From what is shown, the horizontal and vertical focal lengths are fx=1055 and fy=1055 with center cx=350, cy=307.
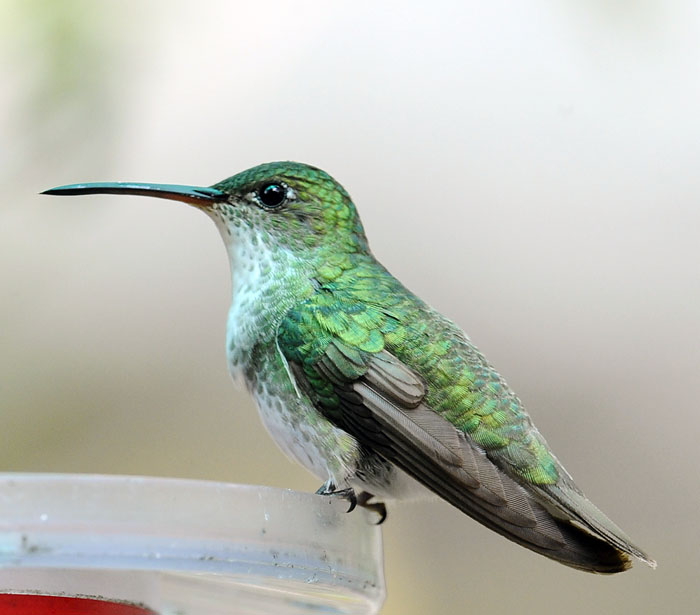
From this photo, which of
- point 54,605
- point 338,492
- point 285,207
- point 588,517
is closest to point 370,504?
point 338,492

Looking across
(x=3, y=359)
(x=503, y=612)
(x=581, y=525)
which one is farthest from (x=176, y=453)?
(x=581, y=525)

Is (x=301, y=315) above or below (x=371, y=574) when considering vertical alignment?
above

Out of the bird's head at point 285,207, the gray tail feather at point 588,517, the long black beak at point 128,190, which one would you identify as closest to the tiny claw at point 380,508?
the gray tail feather at point 588,517

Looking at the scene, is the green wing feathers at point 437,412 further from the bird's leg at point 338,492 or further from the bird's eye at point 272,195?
the bird's eye at point 272,195

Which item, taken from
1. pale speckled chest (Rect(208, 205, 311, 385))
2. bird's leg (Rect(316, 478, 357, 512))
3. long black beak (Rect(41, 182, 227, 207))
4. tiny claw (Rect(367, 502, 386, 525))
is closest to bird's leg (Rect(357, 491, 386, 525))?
tiny claw (Rect(367, 502, 386, 525))

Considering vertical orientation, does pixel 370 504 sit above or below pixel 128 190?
below

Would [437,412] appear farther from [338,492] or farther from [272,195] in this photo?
[272,195]

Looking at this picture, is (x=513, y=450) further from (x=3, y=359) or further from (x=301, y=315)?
(x=3, y=359)
